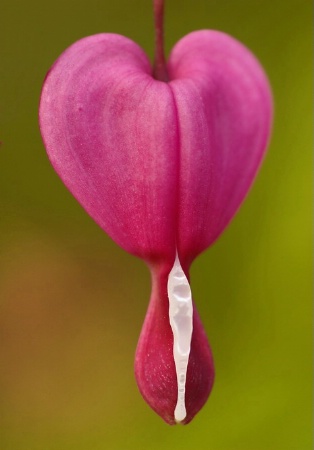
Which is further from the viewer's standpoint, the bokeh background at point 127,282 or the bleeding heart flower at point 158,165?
the bokeh background at point 127,282

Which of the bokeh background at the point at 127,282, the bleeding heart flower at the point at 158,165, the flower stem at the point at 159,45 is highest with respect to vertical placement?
the flower stem at the point at 159,45

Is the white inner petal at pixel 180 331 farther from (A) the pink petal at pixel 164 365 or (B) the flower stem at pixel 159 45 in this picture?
(B) the flower stem at pixel 159 45

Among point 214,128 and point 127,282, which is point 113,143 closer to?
point 214,128

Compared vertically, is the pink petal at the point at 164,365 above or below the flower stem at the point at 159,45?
below

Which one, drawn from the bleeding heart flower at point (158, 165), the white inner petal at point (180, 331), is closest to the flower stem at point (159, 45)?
the bleeding heart flower at point (158, 165)

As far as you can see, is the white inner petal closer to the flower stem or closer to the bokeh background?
the flower stem

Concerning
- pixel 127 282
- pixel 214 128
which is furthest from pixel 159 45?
pixel 127 282

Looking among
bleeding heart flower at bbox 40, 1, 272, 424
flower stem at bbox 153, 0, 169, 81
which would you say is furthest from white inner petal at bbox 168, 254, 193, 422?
flower stem at bbox 153, 0, 169, 81
